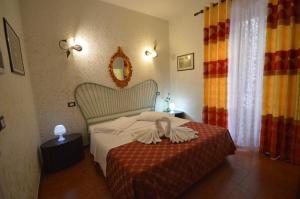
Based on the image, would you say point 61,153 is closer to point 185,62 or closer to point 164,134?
point 164,134

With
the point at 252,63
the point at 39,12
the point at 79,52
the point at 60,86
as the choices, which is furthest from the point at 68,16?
the point at 252,63

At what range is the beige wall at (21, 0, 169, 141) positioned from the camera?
2.43 m

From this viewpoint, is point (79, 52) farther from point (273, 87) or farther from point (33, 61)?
point (273, 87)

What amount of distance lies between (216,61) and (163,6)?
1621mm

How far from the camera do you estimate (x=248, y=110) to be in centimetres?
271

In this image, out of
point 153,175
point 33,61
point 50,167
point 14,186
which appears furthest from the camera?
point 33,61

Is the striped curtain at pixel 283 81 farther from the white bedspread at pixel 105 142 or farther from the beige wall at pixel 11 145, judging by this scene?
the beige wall at pixel 11 145

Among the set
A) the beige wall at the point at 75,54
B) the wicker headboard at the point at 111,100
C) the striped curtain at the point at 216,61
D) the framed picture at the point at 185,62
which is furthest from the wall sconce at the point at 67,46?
the striped curtain at the point at 216,61

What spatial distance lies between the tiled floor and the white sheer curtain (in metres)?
0.59

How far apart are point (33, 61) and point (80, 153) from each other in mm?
1662

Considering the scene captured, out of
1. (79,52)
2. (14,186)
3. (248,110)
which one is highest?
(79,52)

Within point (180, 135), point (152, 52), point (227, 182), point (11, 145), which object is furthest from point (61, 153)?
point (152, 52)

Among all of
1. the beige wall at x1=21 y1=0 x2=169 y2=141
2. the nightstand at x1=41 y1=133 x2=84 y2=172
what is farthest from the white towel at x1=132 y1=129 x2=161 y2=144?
the beige wall at x1=21 y1=0 x2=169 y2=141

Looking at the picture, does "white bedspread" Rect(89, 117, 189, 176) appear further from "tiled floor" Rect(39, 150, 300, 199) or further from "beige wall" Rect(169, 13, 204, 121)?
"beige wall" Rect(169, 13, 204, 121)
